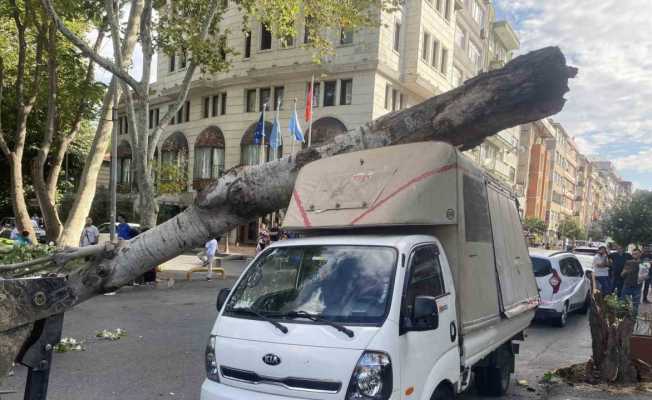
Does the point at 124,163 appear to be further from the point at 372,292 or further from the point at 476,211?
the point at 372,292

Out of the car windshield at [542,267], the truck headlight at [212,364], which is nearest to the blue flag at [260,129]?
the car windshield at [542,267]

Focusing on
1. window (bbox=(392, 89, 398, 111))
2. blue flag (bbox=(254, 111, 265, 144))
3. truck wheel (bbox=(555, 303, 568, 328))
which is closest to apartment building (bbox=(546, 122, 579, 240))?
window (bbox=(392, 89, 398, 111))

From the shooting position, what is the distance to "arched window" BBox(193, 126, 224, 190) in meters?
31.4

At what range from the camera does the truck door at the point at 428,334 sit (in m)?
3.63

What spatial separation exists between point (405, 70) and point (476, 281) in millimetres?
24818

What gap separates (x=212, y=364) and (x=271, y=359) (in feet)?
2.00

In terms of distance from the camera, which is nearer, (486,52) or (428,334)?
(428,334)

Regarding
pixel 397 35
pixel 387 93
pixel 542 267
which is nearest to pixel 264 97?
pixel 387 93

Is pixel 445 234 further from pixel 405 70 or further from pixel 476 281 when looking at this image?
pixel 405 70

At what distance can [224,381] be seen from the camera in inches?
149

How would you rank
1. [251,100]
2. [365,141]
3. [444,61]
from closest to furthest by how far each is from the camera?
[365,141], [251,100], [444,61]

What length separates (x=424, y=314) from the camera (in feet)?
11.8

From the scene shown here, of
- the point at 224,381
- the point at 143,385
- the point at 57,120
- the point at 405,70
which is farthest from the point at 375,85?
the point at 224,381

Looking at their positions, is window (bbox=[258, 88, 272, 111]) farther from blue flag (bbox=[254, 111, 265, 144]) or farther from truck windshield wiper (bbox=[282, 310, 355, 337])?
truck windshield wiper (bbox=[282, 310, 355, 337])
